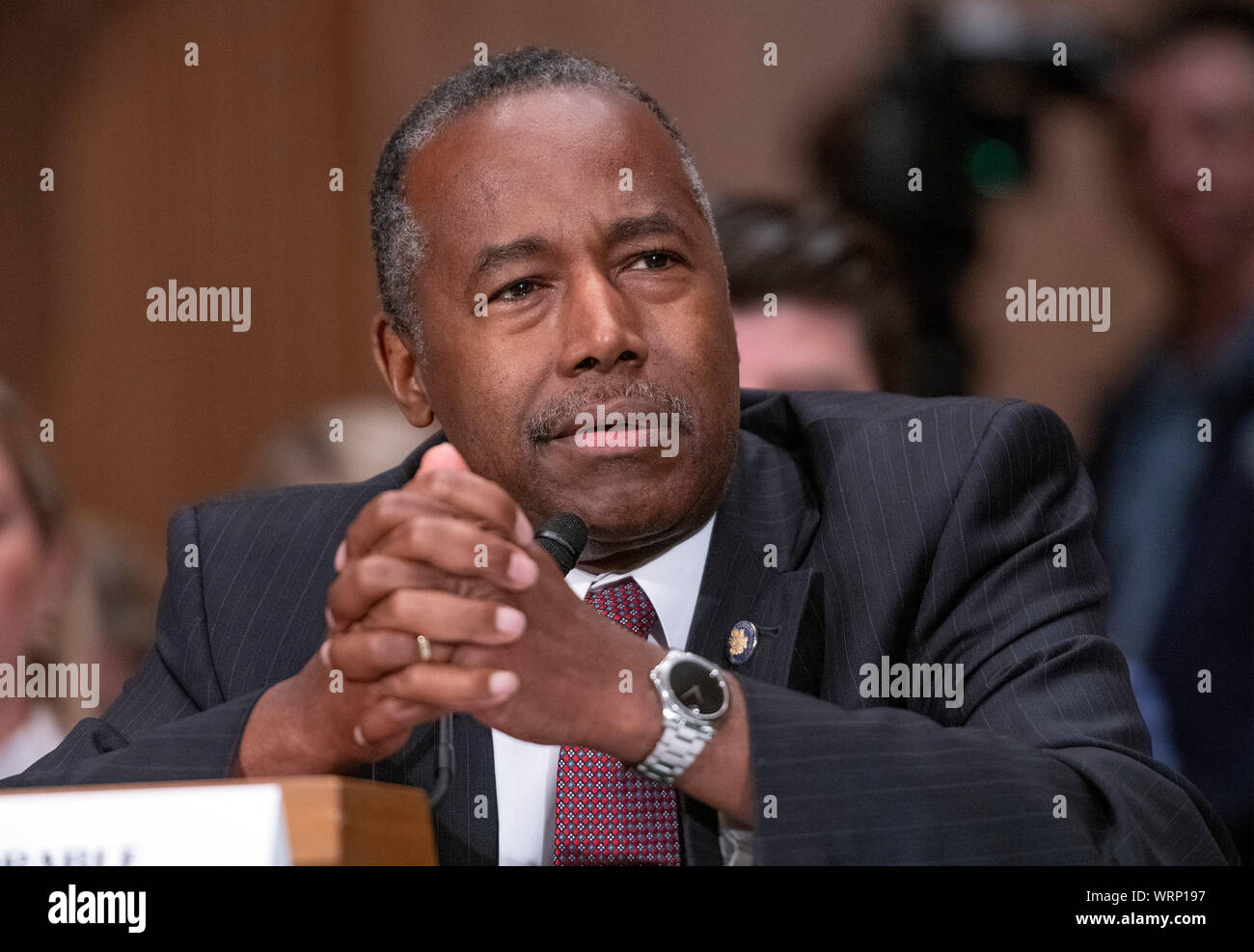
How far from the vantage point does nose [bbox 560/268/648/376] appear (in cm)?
178

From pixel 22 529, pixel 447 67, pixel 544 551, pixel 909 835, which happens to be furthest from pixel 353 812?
pixel 447 67

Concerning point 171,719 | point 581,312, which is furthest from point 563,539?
point 171,719

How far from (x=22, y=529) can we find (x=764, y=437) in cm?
188

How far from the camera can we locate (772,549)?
6.30 ft

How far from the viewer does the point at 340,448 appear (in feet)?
11.9

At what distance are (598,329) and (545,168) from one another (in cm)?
25

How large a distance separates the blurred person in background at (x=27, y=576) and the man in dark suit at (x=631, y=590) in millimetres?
1195

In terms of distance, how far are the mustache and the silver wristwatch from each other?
0.48 m

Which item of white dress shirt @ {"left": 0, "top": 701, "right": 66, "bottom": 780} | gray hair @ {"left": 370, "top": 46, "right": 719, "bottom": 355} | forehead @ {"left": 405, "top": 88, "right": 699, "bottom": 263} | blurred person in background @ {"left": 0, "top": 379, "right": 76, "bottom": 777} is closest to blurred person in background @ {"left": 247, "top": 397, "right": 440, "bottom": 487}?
blurred person in background @ {"left": 0, "top": 379, "right": 76, "bottom": 777}

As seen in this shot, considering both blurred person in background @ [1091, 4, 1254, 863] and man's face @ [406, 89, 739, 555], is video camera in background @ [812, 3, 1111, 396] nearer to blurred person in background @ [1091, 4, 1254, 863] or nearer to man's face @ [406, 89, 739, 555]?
blurred person in background @ [1091, 4, 1254, 863]

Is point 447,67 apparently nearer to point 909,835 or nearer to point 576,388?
point 576,388

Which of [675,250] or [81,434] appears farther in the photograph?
[81,434]

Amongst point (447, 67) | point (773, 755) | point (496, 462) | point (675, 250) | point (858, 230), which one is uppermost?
point (447, 67)

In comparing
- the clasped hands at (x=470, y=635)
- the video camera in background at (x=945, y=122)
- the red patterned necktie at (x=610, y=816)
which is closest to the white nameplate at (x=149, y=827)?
the clasped hands at (x=470, y=635)
